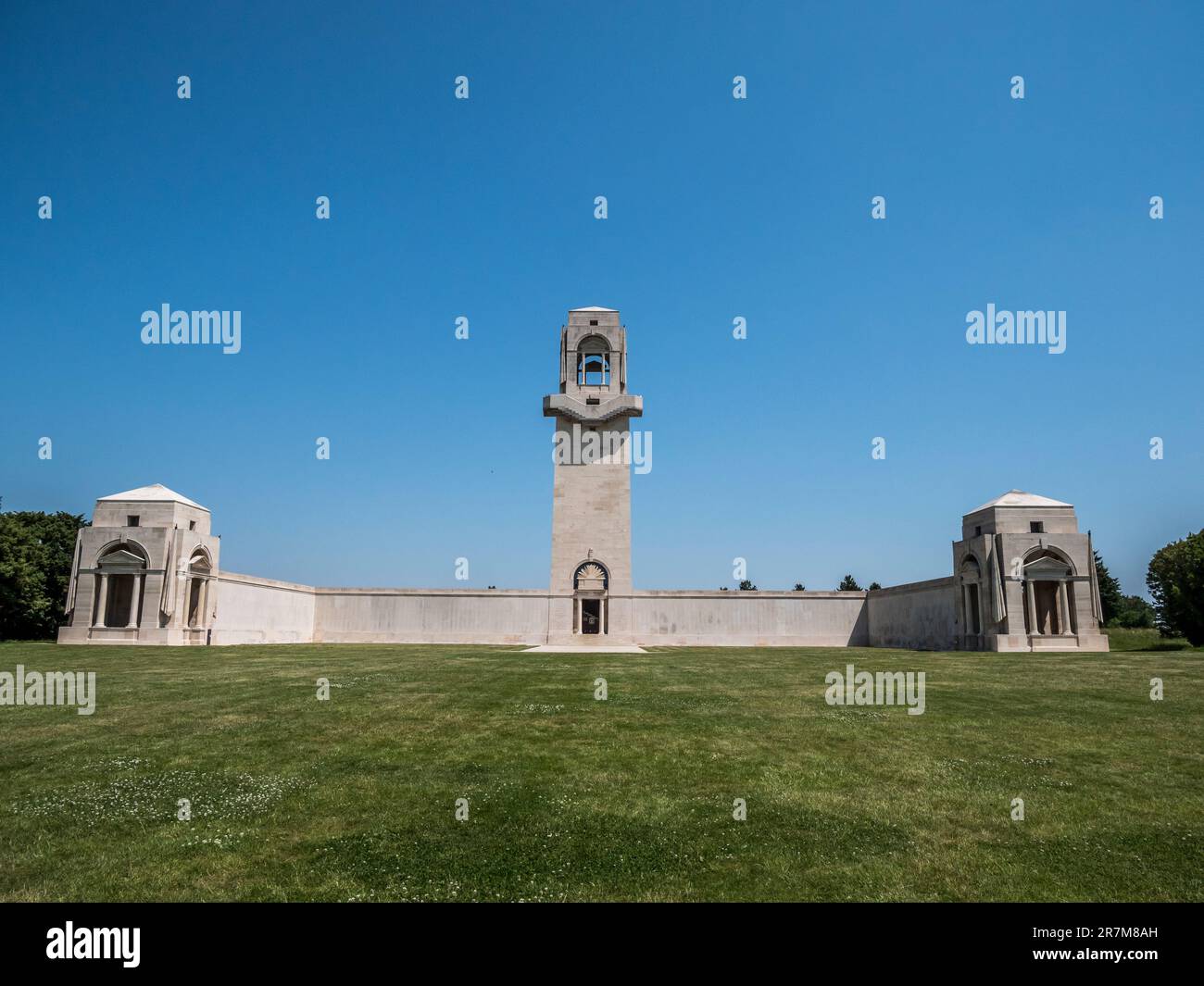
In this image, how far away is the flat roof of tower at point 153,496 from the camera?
42125 mm

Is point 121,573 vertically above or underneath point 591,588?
above

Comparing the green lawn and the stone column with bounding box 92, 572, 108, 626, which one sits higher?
the stone column with bounding box 92, 572, 108, 626

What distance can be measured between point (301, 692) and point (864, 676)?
49.3 feet

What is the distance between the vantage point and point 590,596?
52875 millimetres

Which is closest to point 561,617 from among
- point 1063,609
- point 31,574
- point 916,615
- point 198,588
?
point 198,588

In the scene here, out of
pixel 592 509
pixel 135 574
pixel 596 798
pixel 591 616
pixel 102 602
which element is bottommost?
pixel 596 798

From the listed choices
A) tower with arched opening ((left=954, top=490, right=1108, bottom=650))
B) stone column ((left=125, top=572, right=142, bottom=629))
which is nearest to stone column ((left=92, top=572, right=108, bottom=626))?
stone column ((left=125, top=572, right=142, bottom=629))

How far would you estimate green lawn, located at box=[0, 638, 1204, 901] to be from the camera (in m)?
6.66

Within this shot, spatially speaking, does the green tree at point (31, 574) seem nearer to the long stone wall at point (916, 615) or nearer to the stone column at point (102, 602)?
the stone column at point (102, 602)

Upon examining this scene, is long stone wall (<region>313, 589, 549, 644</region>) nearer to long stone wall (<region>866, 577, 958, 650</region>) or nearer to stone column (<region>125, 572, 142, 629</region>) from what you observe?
stone column (<region>125, 572, 142, 629</region>)

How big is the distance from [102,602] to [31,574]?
14.4 meters

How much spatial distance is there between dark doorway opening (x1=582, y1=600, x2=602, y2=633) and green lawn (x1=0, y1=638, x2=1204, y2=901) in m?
38.6

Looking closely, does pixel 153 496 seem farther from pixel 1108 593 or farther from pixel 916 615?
pixel 1108 593

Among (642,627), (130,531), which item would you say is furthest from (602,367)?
(130,531)
